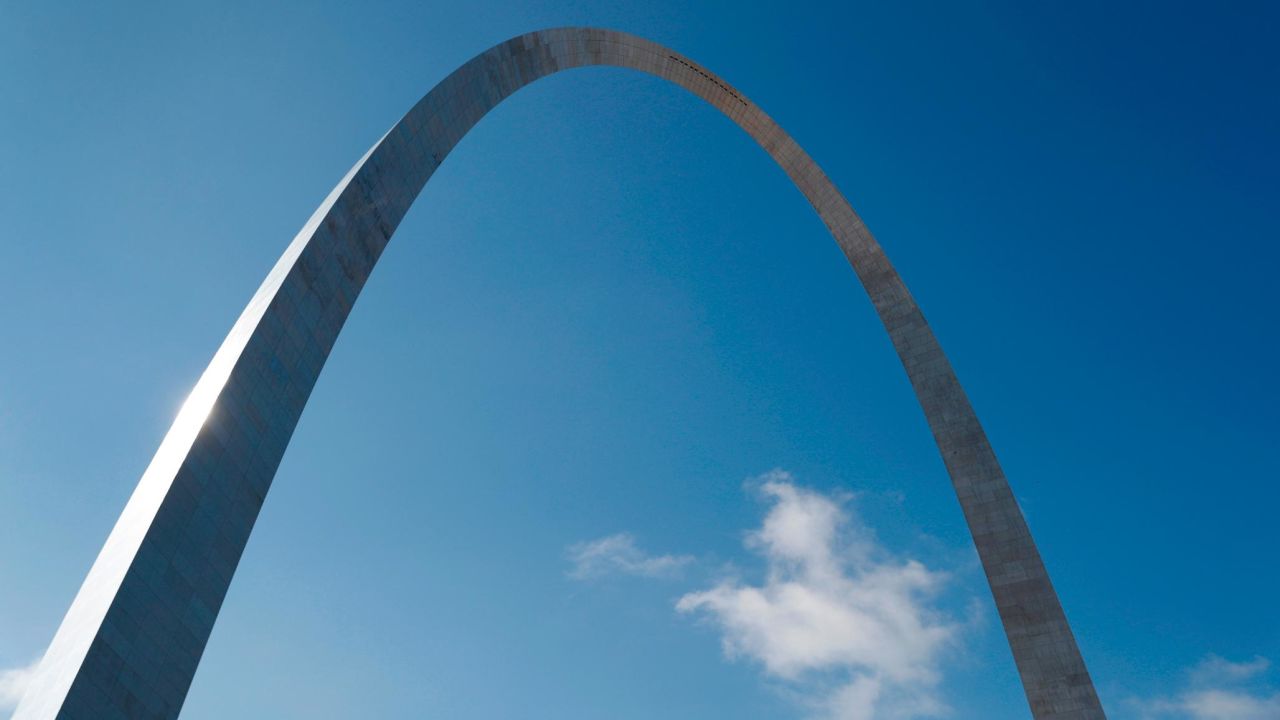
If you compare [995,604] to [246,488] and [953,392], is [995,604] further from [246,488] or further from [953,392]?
[246,488]

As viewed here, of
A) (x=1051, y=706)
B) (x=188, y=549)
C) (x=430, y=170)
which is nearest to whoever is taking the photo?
(x=188, y=549)

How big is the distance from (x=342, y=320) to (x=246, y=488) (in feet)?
11.8

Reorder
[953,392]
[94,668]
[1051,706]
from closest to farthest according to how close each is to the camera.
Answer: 1. [94,668]
2. [1051,706]
3. [953,392]

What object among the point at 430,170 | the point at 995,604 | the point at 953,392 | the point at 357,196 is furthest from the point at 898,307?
the point at 357,196

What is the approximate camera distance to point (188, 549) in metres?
9.84

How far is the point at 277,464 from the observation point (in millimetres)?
11789

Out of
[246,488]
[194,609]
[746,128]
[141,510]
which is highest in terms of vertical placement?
[746,128]

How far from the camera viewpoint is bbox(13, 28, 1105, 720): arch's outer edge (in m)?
9.03

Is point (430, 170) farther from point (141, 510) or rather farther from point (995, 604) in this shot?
point (995, 604)

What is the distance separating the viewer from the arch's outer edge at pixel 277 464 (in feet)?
29.6

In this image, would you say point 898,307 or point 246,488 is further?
point 898,307

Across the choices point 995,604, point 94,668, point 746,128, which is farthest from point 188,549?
point 746,128

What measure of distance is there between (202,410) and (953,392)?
17661 millimetres

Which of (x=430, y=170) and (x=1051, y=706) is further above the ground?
(x=430, y=170)
